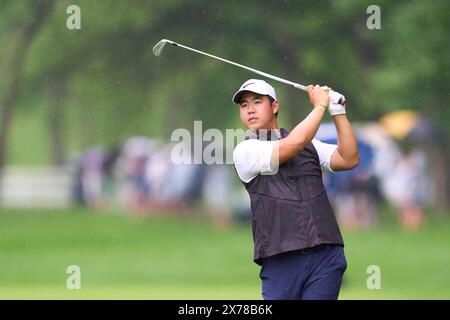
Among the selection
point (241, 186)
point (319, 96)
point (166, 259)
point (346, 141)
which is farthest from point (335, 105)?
point (241, 186)

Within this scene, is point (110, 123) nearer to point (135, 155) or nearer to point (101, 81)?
point (135, 155)

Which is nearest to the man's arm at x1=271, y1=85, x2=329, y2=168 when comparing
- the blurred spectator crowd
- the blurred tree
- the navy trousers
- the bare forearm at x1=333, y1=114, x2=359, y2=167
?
the bare forearm at x1=333, y1=114, x2=359, y2=167

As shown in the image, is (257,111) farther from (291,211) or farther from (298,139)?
(291,211)

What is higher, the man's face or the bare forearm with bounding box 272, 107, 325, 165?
the man's face

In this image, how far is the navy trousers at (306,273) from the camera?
632 cm

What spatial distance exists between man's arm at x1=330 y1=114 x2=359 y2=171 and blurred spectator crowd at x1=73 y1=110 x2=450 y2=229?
1197 cm

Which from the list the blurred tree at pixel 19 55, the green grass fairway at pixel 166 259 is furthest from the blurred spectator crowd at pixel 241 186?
the blurred tree at pixel 19 55

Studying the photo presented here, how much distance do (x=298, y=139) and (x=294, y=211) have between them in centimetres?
34

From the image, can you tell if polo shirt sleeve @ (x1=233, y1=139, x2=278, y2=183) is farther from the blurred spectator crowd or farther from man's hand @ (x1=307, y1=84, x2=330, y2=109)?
the blurred spectator crowd

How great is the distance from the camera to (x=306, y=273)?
6332 millimetres

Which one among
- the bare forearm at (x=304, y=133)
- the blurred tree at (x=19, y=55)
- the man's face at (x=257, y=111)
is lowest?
the bare forearm at (x=304, y=133)

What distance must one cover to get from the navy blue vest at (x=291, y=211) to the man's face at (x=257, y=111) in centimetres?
25

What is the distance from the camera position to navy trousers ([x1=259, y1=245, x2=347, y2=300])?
6316 mm

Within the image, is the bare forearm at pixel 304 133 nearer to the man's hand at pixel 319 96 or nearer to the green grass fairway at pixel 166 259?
the man's hand at pixel 319 96
